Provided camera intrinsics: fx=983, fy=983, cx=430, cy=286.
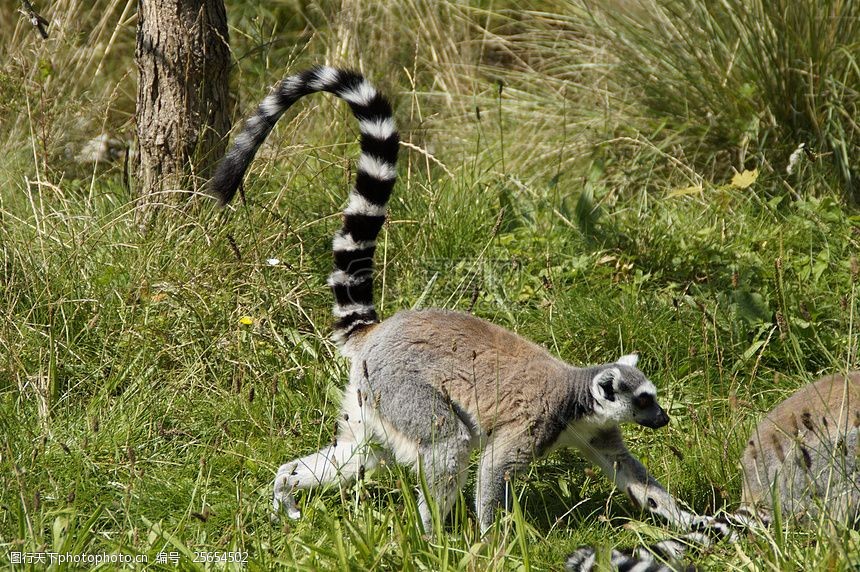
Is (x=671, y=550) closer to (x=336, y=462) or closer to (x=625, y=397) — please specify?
(x=625, y=397)

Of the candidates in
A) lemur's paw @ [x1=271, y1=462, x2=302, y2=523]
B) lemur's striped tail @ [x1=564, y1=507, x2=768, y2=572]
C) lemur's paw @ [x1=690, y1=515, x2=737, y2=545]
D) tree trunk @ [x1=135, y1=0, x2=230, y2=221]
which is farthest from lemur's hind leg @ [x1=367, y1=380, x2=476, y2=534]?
tree trunk @ [x1=135, y1=0, x2=230, y2=221]

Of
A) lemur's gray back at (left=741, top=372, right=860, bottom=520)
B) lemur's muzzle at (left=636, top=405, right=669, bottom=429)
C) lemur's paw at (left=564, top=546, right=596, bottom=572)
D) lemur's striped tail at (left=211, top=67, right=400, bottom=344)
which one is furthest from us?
lemur's striped tail at (left=211, top=67, right=400, bottom=344)

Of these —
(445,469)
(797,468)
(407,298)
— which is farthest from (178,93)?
(797,468)

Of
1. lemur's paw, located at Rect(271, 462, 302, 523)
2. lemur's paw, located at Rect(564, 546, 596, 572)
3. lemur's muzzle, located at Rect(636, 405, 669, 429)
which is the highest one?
lemur's muzzle, located at Rect(636, 405, 669, 429)

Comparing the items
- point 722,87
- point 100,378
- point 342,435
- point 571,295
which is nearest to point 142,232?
point 100,378

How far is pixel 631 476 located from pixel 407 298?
5.57 ft

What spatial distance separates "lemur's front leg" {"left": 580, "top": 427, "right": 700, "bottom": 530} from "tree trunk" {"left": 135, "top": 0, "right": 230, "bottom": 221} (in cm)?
247

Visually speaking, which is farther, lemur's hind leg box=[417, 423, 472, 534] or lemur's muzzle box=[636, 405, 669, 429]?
lemur's muzzle box=[636, 405, 669, 429]

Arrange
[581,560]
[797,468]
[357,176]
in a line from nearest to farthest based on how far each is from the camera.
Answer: [581,560], [797,468], [357,176]

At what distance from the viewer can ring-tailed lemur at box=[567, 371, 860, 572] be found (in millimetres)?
3184

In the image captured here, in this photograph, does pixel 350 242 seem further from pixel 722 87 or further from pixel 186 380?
pixel 722 87

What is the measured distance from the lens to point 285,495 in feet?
11.9

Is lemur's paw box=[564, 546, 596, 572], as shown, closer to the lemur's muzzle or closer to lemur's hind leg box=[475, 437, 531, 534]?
lemur's hind leg box=[475, 437, 531, 534]

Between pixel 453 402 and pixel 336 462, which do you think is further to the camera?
pixel 453 402
